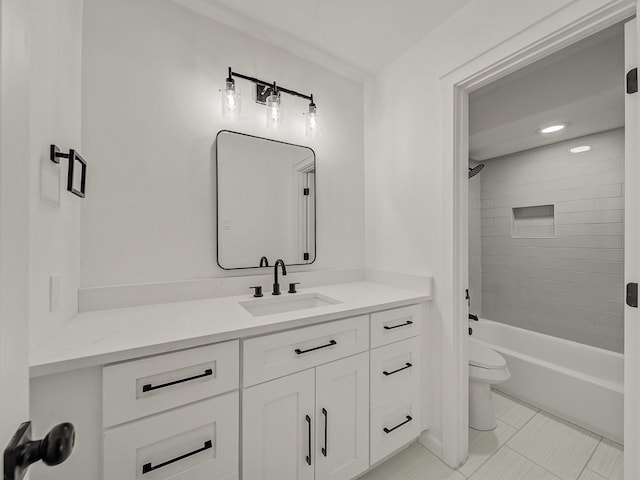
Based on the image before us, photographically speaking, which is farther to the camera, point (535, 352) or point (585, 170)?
point (585, 170)

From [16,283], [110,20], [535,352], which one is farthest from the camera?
[535,352]

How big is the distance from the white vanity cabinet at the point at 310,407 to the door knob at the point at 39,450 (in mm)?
707

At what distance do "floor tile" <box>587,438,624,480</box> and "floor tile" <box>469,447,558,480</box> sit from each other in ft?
0.90

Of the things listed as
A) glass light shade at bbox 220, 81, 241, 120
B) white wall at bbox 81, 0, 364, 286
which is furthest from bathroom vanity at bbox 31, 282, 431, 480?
glass light shade at bbox 220, 81, 241, 120

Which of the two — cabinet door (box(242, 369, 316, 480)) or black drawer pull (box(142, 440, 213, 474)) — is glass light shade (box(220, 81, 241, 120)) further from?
black drawer pull (box(142, 440, 213, 474))

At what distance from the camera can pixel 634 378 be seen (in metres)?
Answer: 1.05

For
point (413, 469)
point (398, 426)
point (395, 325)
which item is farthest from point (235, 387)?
point (413, 469)

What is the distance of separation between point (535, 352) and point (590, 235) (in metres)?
1.13

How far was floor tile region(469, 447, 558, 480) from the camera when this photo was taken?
144 centimetres

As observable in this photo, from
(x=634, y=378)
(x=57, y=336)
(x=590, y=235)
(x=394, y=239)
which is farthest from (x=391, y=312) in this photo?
(x=590, y=235)

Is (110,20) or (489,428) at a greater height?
(110,20)

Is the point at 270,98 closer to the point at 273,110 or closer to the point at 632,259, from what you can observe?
the point at 273,110

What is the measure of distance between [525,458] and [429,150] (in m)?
1.79

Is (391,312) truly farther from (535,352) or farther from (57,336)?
(535,352)
